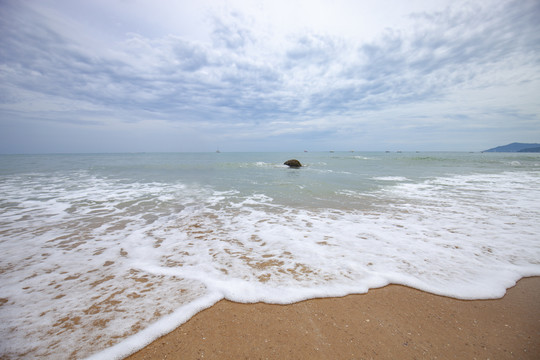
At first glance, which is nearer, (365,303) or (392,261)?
(365,303)

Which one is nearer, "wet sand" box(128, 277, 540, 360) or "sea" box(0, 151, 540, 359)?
"wet sand" box(128, 277, 540, 360)

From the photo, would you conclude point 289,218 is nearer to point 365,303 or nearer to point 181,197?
point 365,303

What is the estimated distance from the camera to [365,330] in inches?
97.2

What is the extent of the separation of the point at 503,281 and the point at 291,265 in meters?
3.31

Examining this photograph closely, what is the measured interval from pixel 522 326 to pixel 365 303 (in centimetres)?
167

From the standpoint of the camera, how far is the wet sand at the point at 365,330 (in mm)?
2182

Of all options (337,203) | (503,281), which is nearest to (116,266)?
(503,281)

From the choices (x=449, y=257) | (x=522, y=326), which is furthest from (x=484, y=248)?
(x=522, y=326)

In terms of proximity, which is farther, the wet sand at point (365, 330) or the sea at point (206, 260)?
the sea at point (206, 260)

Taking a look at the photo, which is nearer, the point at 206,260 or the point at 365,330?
the point at 365,330

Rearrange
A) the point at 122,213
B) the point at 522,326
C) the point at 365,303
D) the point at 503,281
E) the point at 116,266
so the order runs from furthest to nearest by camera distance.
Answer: the point at 122,213, the point at 116,266, the point at 503,281, the point at 365,303, the point at 522,326

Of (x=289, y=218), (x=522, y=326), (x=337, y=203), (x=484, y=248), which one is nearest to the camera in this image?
(x=522, y=326)

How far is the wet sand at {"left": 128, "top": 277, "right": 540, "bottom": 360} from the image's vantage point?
7.16 feet

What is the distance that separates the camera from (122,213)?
706 cm
